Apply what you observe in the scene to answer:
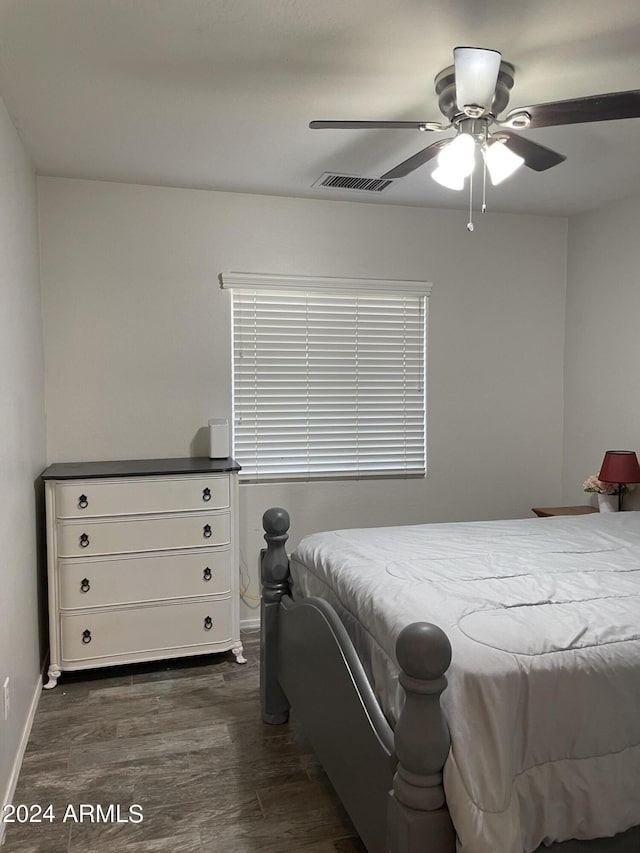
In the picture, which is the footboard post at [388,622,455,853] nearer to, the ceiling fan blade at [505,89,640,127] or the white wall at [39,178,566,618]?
the ceiling fan blade at [505,89,640,127]

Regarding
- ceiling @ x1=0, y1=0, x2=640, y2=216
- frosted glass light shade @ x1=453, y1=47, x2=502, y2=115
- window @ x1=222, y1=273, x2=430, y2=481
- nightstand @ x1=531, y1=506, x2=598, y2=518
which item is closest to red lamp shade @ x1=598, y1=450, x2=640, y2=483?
nightstand @ x1=531, y1=506, x2=598, y2=518

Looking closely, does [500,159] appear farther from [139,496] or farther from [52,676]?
[52,676]

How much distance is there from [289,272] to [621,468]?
2164 mm

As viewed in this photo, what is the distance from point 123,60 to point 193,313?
166cm

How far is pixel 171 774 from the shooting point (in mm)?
2488

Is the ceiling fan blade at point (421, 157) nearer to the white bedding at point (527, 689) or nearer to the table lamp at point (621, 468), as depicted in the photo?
the white bedding at point (527, 689)

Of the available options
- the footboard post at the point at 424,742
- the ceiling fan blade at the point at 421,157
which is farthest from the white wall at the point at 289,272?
the footboard post at the point at 424,742

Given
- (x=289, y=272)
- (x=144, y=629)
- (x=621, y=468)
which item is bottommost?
(x=144, y=629)

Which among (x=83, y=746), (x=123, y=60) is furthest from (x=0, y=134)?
(x=83, y=746)

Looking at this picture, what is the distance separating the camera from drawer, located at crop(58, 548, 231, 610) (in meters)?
3.24

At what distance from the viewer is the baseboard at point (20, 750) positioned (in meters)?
2.25

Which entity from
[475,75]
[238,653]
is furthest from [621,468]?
[475,75]

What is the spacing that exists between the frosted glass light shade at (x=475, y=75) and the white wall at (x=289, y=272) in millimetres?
1971

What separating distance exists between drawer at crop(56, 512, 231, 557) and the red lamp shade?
6.85 ft
